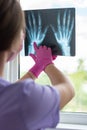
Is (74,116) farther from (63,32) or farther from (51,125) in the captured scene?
(51,125)

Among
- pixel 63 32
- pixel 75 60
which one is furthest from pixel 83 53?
pixel 63 32

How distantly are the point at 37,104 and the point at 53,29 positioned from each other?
0.64m

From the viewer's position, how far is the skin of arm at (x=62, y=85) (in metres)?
0.97

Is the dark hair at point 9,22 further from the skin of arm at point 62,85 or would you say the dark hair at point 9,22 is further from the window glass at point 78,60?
the window glass at point 78,60

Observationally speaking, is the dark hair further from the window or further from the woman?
the window

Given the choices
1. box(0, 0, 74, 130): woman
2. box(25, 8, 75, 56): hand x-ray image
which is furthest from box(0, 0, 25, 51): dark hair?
box(25, 8, 75, 56): hand x-ray image

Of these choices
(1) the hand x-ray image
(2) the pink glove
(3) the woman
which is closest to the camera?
(3) the woman

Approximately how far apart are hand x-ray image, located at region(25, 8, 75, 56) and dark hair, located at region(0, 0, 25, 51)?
48 cm

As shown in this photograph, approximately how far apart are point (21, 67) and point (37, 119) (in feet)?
2.48

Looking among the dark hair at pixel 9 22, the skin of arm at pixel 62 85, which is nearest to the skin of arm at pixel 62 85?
the skin of arm at pixel 62 85

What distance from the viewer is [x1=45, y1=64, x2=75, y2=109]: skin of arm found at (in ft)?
3.19

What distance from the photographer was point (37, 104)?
0.90 m

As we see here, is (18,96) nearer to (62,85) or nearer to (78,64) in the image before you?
(62,85)

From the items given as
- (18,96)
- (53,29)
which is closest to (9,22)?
(18,96)
